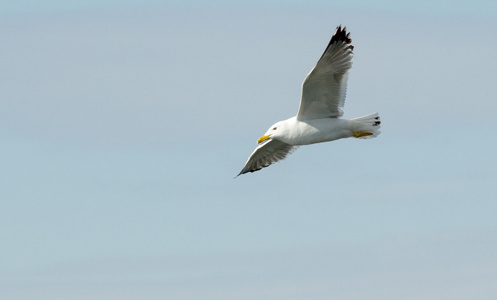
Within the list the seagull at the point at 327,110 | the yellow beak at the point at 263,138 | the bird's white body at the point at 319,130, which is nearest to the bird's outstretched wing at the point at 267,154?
the yellow beak at the point at 263,138

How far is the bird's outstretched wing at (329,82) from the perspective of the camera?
86.6ft

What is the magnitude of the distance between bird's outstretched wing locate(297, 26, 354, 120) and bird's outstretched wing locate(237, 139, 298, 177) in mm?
3726

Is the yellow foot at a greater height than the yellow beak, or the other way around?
the yellow beak

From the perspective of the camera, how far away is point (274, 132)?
2873 cm

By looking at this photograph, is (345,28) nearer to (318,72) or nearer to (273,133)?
(318,72)

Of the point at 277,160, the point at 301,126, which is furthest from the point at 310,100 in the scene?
the point at 277,160

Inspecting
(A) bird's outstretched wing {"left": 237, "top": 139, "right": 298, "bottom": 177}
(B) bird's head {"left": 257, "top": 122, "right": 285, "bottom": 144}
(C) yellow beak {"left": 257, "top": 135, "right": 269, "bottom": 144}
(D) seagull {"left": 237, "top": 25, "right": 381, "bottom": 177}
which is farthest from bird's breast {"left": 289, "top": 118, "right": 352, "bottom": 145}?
(A) bird's outstretched wing {"left": 237, "top": 139, "right": 298, "bottom": 177}

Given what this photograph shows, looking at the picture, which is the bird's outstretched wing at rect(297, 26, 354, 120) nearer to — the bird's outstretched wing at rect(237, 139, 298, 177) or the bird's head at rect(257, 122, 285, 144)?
the bird's head at rect(257, 122, 285, 144)

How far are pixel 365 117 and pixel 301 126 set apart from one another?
165 cm

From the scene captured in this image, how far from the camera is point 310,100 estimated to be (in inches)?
1078

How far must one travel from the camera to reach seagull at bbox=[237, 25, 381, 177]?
1040 inches

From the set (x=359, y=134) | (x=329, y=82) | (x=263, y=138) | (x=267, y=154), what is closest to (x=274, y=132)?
(x=263, y=138)

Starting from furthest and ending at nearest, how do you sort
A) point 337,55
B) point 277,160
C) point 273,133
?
point 277,160, point 273,133, point 337,55

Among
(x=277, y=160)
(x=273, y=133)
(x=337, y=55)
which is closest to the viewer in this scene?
(x=337, y=55)
